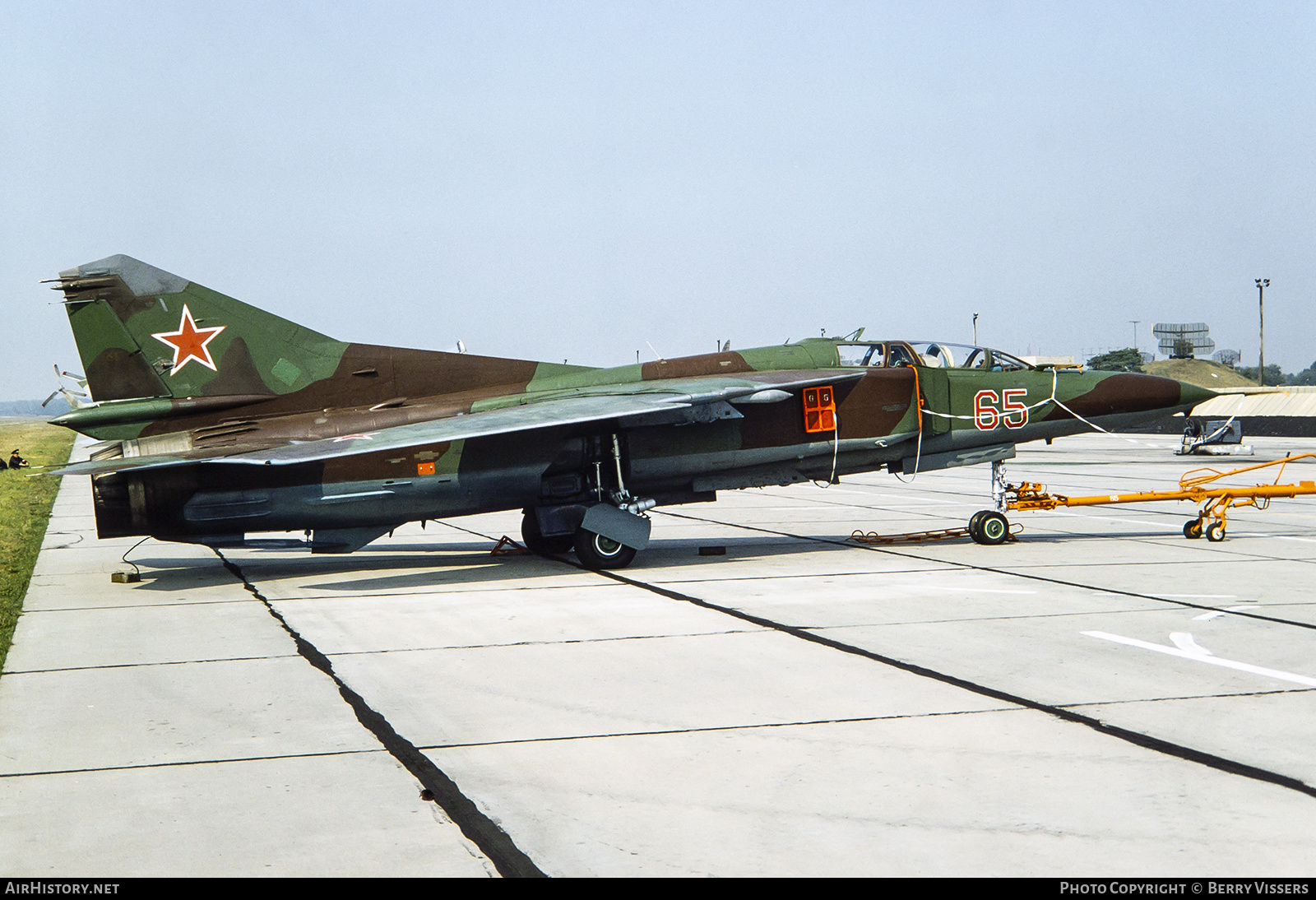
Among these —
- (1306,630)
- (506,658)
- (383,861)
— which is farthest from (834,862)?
(1306,630)

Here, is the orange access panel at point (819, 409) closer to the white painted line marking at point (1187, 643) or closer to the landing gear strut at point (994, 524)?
the landing gear strut at point (994, 524)

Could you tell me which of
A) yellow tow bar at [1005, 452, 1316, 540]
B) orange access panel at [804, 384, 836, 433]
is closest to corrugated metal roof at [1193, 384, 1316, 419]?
yellow tow bar at [1005, 452, 1316, 540]

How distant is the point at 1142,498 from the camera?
1439 centimetres

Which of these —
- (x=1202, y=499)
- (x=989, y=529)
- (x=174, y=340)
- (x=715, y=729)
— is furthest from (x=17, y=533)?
(x=1202, y=499)

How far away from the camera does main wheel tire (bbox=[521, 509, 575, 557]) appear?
46.5 ft

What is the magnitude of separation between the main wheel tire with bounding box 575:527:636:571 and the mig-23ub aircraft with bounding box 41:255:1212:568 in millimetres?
31

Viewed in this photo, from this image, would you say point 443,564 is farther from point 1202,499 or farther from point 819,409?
point 1202,499

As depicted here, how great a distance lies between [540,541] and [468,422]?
9.47 feet

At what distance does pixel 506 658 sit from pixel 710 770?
10.1 feet

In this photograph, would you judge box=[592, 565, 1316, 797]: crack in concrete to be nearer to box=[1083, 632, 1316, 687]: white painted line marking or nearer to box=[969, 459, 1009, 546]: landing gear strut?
box=[1083, 632, 1316, 687]: white painted line marking

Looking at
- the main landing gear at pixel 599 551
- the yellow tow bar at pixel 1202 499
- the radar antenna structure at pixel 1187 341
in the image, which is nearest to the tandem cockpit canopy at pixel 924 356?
the yellow tow bar at pixel 1202 499

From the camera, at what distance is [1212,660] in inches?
302

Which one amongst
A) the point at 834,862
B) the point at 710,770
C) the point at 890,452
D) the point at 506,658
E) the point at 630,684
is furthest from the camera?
the point at 890,452

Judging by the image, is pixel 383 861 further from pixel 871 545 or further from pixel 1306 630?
pixel 871 545
